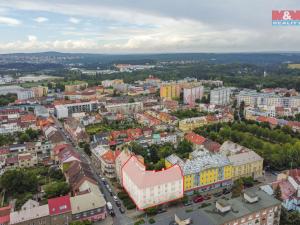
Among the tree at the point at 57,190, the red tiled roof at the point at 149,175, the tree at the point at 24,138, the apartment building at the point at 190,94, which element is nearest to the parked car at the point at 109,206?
the red tiled roof at the point at 149,175

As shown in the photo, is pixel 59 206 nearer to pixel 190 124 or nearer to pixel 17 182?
pixel 17 182

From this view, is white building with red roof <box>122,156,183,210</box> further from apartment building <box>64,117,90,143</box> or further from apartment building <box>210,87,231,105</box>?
apartment building <box>210,87,231,105</box>

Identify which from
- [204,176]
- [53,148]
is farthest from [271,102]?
[53,148]

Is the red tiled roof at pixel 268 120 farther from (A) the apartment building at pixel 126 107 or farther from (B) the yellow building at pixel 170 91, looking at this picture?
(B) the yellow building at pixel 170 91

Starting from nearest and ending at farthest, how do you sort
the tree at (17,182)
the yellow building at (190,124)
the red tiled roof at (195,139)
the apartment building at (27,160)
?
the tree at (17,182)
the apartment building at (27,160)
the red tiled roof at (195,139)
the yellow building at (190,124)

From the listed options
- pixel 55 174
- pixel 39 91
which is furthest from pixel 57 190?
pixel 39 91

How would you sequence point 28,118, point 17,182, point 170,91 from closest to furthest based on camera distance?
point 17,182, point 28,118, point 170,91
